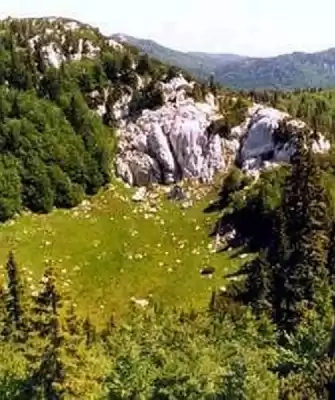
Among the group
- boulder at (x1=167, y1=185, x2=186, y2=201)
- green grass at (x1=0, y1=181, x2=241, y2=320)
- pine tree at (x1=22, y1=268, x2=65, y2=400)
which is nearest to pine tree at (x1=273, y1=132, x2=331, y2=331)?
green grass at (x1=0, y1=181, x2=241, y2=320)

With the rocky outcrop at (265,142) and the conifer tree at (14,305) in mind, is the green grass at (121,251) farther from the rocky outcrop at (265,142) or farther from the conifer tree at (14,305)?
the conifer tree at (14,305)

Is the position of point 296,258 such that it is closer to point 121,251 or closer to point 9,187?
point 121,251

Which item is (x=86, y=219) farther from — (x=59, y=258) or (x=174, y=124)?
(x=174, y=124)

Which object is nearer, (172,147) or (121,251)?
(121,251)

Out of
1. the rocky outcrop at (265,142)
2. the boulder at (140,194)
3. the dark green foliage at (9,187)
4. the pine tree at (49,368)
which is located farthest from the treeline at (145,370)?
the rocky outcrop at (265,142)

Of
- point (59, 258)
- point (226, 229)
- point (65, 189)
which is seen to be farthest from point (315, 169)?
point (65, 189)

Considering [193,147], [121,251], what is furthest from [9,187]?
[193,147]
